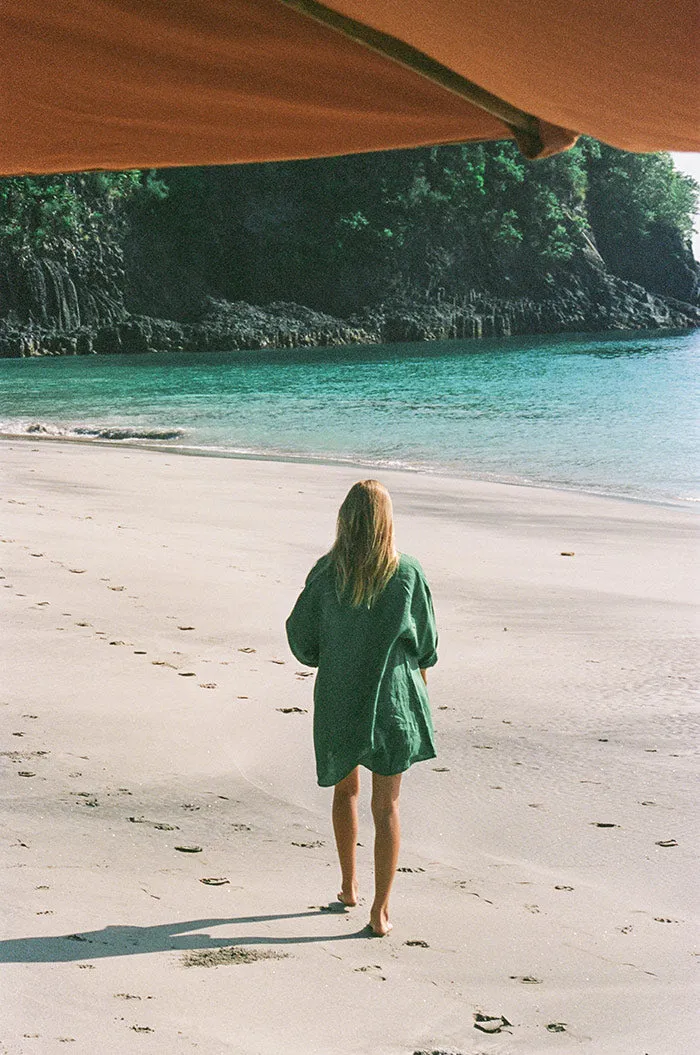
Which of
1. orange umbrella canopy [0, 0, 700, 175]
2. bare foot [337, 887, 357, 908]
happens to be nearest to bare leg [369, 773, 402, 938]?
bare foot [337, 887, 357, 908]

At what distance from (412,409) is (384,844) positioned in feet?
89.6

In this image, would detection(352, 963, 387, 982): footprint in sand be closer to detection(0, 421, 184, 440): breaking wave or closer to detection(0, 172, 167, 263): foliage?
detection(0, 421, 184, 440): breaking wave

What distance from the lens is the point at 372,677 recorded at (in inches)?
125

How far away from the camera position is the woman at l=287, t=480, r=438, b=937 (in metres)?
3.16

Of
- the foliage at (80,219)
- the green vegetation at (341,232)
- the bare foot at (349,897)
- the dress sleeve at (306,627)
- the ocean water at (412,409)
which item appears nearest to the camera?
the dress sleeve at (306,627)

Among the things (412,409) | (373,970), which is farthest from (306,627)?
(412,409)

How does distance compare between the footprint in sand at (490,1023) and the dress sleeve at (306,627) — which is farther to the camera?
the dress sleeve at (306,627)

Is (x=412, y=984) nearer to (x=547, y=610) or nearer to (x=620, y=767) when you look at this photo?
(x=620, y=767)

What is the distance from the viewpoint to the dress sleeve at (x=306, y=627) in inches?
129

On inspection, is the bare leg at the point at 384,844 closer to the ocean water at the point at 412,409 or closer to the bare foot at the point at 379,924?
the bare foot at the point at 379,924

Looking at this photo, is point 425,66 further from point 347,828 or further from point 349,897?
point 349,897

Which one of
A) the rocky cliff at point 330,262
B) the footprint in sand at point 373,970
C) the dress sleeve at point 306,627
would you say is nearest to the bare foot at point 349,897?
the footprint in sand at point 373,970

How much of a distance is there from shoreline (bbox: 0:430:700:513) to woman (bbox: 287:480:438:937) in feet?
40.9

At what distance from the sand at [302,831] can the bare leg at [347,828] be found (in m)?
0.07
